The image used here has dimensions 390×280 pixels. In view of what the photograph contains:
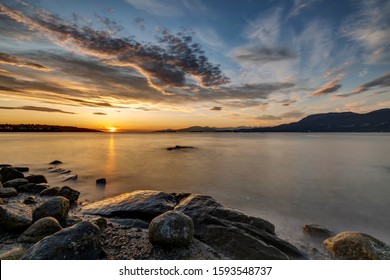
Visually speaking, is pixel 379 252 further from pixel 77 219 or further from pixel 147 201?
pixel 77 219

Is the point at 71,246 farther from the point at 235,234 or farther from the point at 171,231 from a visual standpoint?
the point at 235,234

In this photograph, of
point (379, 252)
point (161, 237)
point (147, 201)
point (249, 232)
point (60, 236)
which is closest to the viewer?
point (60, 236)

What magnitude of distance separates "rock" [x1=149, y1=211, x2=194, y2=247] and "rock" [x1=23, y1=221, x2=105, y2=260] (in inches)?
40.6

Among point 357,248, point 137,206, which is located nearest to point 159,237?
point 137,206

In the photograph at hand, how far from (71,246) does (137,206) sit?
2.94m

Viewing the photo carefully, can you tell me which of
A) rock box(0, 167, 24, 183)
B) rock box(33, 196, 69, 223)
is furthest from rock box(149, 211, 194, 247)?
rock box(0, 167, 24, 183)

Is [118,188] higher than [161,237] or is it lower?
lower

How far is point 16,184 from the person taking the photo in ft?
29.6

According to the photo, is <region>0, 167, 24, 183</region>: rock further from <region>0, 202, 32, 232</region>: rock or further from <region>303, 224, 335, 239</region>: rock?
<region>303, 224, 335, 239</region>: rock

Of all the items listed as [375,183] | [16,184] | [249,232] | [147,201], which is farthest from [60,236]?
[375,183]

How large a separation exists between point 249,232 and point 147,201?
3.39m

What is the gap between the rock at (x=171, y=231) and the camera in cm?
415

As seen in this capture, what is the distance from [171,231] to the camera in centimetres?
418

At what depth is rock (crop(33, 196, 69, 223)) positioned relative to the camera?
16.8ft
